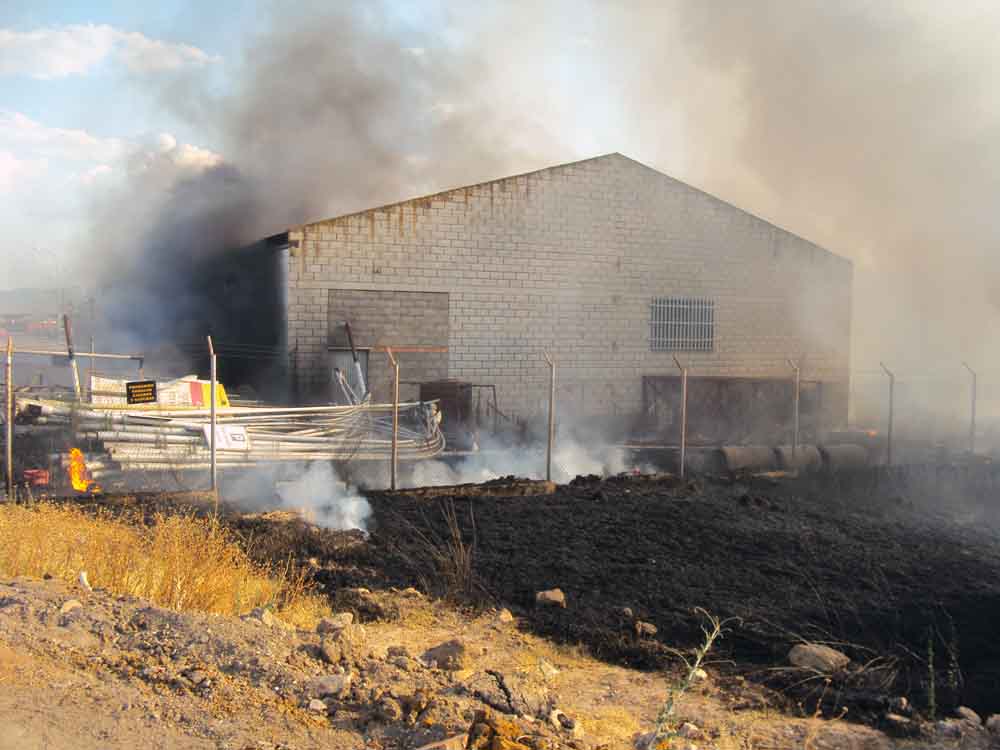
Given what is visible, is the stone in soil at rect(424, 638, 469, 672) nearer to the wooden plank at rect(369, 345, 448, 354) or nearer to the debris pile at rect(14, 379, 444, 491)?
the debris pile at rect(14, 379, 444, 491)

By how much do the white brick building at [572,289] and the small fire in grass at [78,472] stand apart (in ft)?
23.3

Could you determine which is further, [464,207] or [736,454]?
[464,207]

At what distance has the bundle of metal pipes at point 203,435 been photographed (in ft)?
35.2

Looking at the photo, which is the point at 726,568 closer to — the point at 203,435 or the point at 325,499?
the point at 325,499

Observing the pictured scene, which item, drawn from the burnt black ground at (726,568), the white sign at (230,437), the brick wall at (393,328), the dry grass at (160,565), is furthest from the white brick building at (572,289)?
the dry grass at (160,565)

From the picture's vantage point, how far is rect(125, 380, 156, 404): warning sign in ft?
32.9

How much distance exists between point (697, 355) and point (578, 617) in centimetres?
1392

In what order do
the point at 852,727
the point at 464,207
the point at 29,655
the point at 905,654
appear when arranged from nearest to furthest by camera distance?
the point at 29,655 → the point at 852,727 → the point at 905,654 → the point at 464,207

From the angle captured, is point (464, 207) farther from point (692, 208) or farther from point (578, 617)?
point (578, 617)

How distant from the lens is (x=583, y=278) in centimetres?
1961

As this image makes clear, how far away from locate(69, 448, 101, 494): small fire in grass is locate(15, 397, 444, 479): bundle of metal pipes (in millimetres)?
205

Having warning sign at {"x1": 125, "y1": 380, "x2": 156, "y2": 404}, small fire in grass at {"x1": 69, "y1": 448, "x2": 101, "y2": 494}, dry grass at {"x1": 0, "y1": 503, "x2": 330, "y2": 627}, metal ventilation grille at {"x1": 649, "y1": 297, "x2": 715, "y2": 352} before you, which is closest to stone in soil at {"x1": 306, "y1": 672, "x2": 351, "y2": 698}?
dry grass at {"x1": 0, "y1": 503, "x2": 330, "y2": 627}

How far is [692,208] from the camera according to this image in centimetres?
2041

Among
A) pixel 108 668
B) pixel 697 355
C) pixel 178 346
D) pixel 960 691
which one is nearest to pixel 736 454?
pixel 697 355
